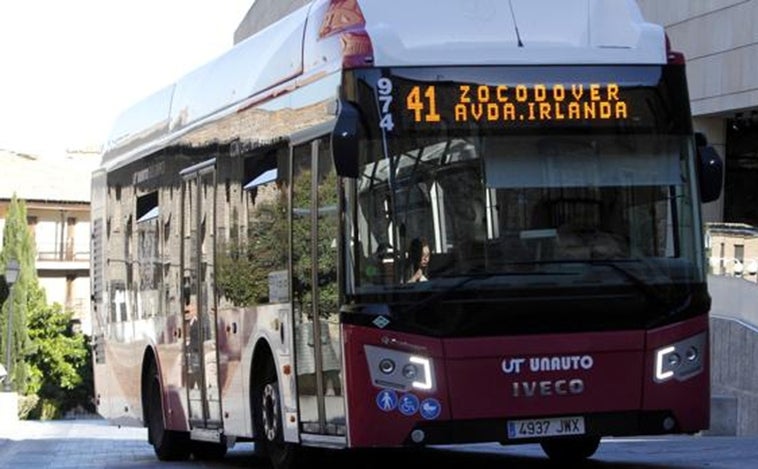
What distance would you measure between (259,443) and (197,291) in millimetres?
1918

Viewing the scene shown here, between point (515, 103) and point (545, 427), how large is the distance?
2005mm

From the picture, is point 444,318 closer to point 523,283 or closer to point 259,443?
point 523,283

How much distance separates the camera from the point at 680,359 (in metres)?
9.83

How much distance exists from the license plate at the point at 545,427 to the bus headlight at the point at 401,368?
2.02 ft

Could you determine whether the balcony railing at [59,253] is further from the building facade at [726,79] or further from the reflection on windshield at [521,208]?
the reflection on windshield at [521,208]

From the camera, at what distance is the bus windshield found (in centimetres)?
951

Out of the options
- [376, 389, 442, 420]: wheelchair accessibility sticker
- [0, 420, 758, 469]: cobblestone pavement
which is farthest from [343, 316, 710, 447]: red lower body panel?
[0, 420, 758, 469]: cobblestone pavement

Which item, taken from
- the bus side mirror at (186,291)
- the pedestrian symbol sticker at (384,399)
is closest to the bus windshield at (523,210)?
the pedestrian symbol sticker at (384,399)

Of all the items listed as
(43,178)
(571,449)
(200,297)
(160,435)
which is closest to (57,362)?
(43,178)

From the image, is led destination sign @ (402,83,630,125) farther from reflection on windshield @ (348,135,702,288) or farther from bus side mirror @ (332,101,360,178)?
bus side mirror @ (332,101,360,178)

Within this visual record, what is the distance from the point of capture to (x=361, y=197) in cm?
962

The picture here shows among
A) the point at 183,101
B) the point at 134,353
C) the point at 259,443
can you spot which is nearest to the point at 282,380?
the point at 259,443

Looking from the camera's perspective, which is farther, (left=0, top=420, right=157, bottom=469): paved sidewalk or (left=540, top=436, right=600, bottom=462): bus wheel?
(left=0, top=420, right=157, bottom=469): paved sidewalk

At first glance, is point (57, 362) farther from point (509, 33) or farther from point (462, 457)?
point (509, 33)
